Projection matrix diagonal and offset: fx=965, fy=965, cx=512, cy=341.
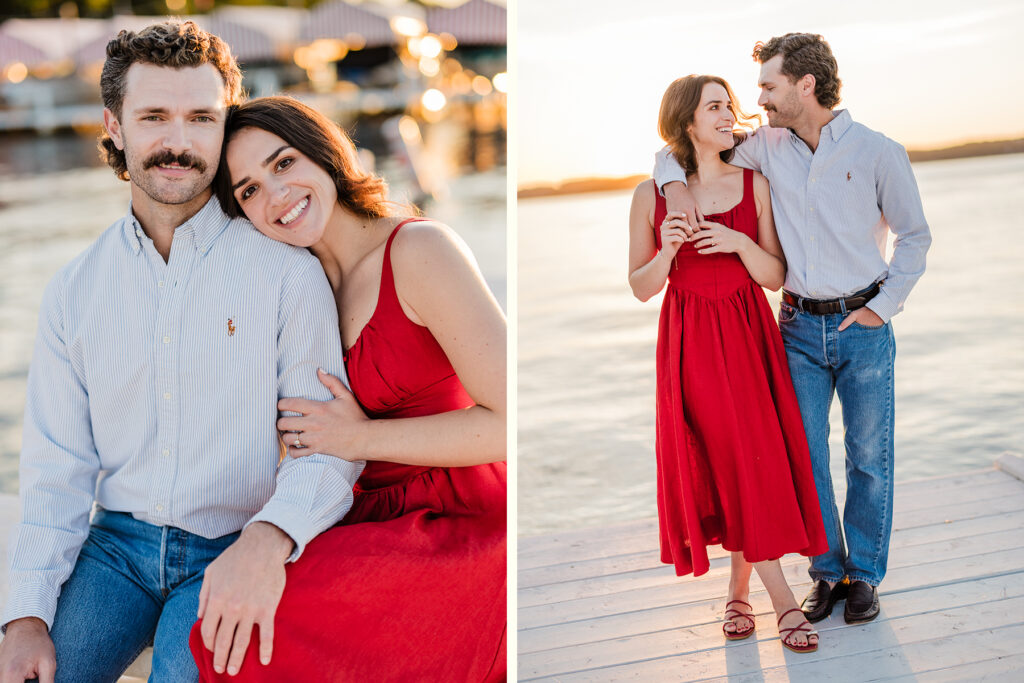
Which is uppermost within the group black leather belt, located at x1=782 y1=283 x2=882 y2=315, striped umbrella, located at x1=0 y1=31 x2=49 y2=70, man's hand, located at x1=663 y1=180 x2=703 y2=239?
striped umbrella, located at x1=0 y1=31 x2=49 y2=70

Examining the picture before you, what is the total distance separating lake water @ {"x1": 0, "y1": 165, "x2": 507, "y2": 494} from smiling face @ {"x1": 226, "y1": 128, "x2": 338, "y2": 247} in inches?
140

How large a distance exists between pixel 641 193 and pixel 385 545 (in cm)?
132

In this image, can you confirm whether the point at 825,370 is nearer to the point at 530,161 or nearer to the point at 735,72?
the point at 735,72

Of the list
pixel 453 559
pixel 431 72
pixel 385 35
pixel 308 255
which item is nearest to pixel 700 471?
pixel 453 559

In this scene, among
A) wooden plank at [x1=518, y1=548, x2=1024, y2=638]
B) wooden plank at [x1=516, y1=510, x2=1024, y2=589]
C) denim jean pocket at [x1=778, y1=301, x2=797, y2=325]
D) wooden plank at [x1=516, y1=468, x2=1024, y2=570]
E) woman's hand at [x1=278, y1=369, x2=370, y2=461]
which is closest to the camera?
woman's hand at [x1=278, y1=369, x2=370, y2=461]

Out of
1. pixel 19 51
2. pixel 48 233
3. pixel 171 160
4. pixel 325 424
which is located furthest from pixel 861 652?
pixel 19 51

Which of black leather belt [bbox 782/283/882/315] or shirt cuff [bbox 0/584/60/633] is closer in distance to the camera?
shirt cuff [bbox 0/584/60/633]

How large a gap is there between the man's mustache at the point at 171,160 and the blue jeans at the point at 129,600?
731mm

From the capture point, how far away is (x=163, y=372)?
1.92m

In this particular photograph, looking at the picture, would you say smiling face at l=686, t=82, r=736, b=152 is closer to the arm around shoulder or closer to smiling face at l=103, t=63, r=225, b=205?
the arm around shoulder

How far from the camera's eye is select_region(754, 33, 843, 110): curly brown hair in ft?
8.34

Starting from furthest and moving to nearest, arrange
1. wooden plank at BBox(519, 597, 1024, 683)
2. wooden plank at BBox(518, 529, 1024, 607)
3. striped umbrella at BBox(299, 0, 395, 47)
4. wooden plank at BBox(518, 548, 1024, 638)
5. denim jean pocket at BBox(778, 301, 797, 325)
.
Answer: striped umbrella at BBox(299, 0, 395, 47)
wooden plank at BBox(518, 529, 1024, 607)
wooden plank at BBox(518, 548, 1024, 638)
denim jean pocket at BBox(778, 301, 797, 325)
wooden plank at BBox(519, 597, 1024, 683)

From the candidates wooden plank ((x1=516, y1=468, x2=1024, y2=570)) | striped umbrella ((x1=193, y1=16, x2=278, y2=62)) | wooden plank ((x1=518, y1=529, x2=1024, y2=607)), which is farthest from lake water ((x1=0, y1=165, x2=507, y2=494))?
striped umbrella ((x1=193, y1=16, x2=278, y2=62))

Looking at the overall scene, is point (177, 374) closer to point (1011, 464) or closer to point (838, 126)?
point (838, 126)
